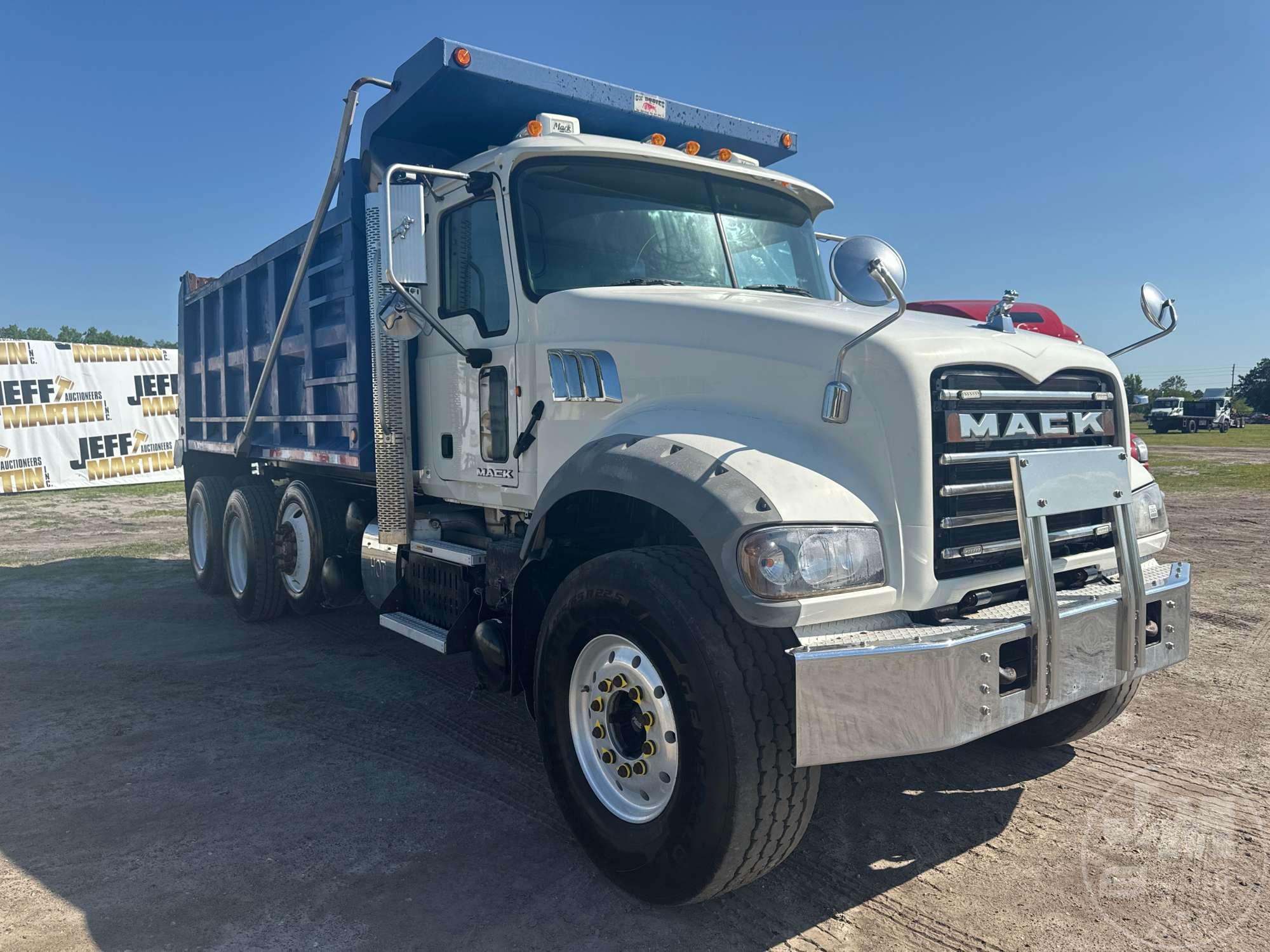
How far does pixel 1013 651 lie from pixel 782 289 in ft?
7.37

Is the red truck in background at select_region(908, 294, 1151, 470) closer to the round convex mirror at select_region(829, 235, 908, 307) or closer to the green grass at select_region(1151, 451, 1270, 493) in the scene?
the green grass at select_region(1151, 451, 1270, 493)

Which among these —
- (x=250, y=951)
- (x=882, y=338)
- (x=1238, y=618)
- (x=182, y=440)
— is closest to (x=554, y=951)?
(x=250, y=951)

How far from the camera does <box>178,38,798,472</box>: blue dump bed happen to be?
4.64 meters

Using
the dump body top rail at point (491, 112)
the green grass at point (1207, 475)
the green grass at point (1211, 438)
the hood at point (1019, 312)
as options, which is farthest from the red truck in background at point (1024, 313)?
the green grass at point (1211, 438)

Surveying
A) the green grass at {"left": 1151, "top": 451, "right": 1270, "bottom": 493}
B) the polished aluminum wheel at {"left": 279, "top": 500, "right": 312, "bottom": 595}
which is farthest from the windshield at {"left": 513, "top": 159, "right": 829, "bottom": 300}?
the green grass at {"left": 1151, "top": 451, "right": 1270, "bottom": 493}

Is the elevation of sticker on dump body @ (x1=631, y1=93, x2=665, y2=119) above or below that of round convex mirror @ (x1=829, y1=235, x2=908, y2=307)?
above

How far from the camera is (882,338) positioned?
2910mm

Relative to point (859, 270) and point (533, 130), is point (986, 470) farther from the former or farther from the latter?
point (533, 130)

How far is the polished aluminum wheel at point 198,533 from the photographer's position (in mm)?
8148

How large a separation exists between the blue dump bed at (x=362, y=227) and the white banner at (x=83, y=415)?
1430cm

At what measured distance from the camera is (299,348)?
6238 millimetres

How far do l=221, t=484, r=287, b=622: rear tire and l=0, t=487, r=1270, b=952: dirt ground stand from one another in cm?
118

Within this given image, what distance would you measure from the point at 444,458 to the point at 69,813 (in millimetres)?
2340

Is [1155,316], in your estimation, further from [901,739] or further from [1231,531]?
[1231,531]
